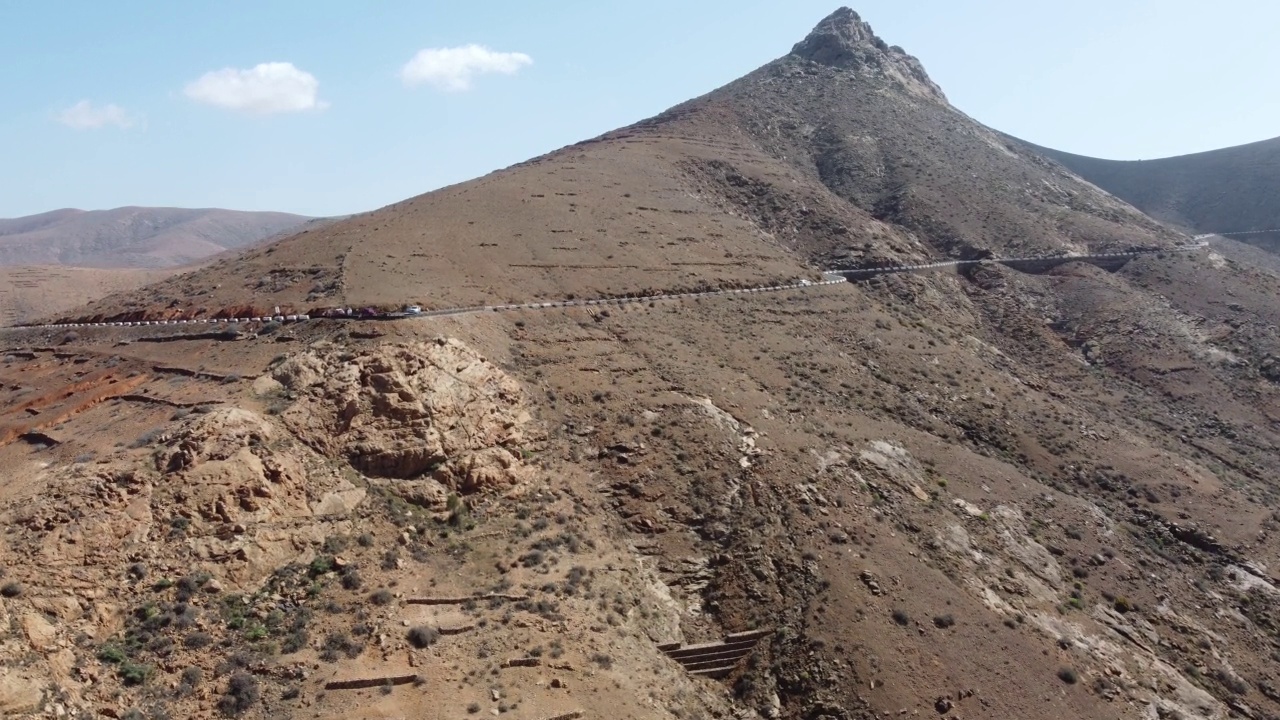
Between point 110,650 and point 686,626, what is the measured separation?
12.2 metres

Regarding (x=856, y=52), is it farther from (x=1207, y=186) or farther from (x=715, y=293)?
(x=715, y=293)

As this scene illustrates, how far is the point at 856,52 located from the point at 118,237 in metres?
167

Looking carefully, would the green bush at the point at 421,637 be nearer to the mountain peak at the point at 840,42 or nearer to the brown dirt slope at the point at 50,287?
the brown dirt slope at the point at 50,287

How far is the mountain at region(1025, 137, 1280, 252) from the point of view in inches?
3312

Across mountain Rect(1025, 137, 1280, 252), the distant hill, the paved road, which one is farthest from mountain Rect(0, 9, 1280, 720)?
the distant hill

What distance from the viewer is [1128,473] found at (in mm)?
32625

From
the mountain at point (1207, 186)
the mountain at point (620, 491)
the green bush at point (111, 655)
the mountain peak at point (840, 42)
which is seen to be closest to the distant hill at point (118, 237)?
the mountain peak at point (840, 42)

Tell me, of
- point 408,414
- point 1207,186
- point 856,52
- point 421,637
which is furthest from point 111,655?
point 1207,186

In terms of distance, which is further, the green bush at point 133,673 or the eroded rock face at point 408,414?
the eroded rock face at point 408,414

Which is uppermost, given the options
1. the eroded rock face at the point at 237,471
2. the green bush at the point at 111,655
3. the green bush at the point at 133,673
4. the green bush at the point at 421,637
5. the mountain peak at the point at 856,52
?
the mountain peak at the point at 856,52

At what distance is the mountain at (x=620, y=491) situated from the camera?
1606 centimetres

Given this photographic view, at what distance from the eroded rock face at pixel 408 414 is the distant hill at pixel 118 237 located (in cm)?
14435

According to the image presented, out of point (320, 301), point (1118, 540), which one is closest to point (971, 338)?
point (1118, 540)

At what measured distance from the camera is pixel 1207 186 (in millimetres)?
92250
